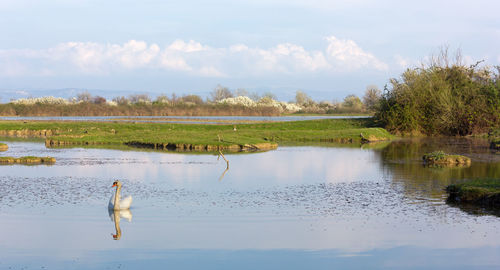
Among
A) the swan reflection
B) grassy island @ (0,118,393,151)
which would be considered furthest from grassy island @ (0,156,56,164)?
the swan reflection

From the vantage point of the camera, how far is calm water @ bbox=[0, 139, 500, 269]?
43.0 feet

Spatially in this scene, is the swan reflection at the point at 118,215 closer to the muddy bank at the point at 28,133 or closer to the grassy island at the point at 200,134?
the grassy island at the point at 200,134

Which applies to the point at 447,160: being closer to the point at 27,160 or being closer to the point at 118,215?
the point at 118,215

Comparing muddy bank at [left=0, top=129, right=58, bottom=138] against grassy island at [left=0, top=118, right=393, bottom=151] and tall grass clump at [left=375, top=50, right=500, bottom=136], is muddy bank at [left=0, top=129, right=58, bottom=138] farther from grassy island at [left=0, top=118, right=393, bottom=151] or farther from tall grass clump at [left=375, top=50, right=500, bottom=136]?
tall grass clump at [left=375, top=50, right=500, bottom=136]

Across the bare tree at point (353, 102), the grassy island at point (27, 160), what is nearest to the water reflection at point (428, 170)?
the grassy island at point (27, 160)

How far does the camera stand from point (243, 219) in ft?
56.1

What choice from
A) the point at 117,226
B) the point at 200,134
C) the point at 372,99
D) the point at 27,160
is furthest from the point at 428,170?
the point at 372,99

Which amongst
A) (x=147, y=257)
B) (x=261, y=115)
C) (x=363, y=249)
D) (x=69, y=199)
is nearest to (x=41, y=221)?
(x=69, y=199)

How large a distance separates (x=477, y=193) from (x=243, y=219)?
7.68 meters

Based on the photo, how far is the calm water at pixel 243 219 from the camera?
516 inches

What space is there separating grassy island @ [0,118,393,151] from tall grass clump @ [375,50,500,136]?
300 cm

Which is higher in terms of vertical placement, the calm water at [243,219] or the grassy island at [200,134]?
the grassy island at [200,134]

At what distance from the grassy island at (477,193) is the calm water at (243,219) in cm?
55

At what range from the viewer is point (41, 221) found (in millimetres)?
16672
